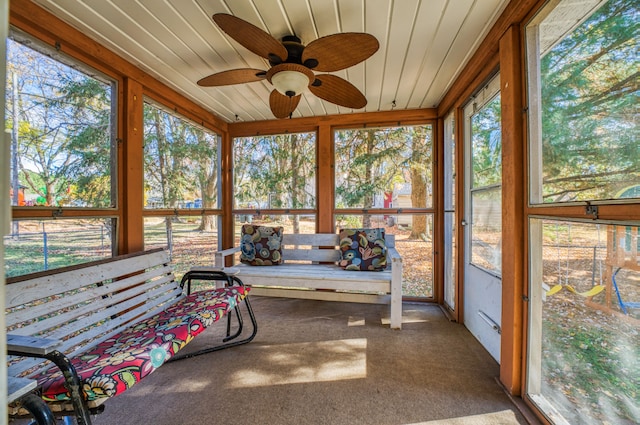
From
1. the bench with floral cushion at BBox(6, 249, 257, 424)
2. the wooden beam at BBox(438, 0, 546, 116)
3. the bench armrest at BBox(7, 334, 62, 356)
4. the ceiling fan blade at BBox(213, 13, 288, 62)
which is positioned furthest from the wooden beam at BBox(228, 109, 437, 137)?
the bench armrest at BBox(7, 334, 62, 356)

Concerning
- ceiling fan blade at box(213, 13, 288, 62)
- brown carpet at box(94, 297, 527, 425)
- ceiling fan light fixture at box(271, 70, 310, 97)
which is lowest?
brown carpet at box(94, 297, 527, 425)

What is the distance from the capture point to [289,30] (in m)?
1.72

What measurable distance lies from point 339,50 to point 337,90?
43 centimetres

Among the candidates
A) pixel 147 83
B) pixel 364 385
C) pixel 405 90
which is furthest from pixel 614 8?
pixel 147 83

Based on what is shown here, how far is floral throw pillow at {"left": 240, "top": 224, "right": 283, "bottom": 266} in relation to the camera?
3.02 metres

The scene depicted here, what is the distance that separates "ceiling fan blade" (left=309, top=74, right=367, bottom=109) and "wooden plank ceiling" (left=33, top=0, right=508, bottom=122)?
291 mm

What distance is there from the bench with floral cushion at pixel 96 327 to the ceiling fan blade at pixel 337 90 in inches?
61.5

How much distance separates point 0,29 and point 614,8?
68.6 inches

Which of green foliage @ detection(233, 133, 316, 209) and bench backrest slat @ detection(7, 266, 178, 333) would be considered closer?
bench backrest slat @ detection(7, 266, 178, 333)

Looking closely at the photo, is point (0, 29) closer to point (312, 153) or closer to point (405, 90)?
Result: point (405, 90)

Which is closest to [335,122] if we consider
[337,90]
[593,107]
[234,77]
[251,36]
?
[337,90]

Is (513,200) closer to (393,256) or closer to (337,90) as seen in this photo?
(393,256)

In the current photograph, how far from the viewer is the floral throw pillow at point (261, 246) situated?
3015 millimetres

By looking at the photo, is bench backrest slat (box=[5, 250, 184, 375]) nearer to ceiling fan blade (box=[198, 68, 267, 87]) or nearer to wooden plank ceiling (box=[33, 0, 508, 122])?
ceiling fan blade (box=[198, 68, 267, 87])
